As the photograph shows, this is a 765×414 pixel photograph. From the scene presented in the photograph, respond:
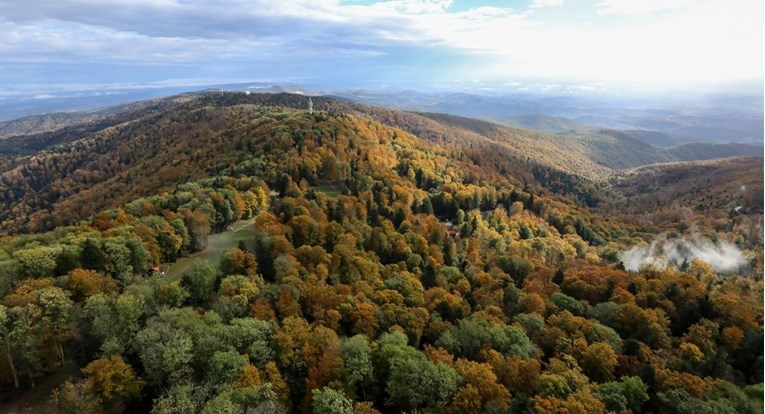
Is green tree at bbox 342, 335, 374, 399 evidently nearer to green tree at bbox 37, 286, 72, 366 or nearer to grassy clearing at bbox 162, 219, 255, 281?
green tree at bbox 37, 286, 72, 366

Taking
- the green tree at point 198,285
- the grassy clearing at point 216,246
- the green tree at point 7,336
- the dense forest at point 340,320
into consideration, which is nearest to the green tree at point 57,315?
the dense forest at point 340,320

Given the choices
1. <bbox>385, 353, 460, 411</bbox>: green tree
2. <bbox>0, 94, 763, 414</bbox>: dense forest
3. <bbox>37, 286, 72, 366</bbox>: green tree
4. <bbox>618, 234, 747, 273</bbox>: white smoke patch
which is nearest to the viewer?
<bbox>385, 353, 460, 411</bbox>: green tree

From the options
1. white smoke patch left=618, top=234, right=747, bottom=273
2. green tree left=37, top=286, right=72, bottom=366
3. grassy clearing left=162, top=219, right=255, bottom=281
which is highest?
green tree left=37, top=286, right=72, bottom=366

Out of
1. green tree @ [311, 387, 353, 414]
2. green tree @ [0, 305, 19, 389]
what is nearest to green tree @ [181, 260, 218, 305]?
green tree @ [0, 305, 19, 389]

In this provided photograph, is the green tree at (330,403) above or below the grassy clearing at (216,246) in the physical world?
below

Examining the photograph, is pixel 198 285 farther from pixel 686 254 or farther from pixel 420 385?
pixel 686 254

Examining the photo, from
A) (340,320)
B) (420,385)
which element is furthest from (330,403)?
(340,320)

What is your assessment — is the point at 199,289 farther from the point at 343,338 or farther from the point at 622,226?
the point at 622,226

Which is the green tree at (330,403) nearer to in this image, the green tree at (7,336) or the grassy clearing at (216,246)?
the green tree at (7,336)
